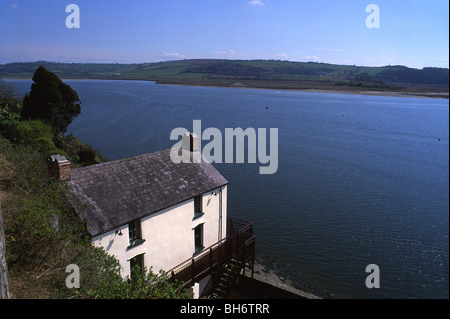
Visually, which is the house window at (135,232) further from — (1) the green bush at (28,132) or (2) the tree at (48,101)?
(2) the tree at (48,101)

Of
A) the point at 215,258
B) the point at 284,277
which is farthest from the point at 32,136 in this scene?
the point at 284,277

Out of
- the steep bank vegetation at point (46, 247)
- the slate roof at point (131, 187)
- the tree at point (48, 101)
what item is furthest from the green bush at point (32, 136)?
the slate roof at point (131, 187)

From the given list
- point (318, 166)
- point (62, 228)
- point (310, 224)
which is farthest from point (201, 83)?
point (62, 228)

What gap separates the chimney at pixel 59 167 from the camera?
41.8ft

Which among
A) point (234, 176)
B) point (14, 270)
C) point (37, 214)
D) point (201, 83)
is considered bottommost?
point (234, 176)

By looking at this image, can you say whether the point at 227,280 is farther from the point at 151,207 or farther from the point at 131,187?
the point at 131,187

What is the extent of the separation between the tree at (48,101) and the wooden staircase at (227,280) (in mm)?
21755

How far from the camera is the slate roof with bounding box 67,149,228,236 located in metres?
13.1

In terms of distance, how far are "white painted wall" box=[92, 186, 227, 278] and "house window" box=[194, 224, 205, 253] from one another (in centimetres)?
23

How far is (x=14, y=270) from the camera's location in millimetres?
8398

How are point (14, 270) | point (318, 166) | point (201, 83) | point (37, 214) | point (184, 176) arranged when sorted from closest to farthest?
point (14, 270) → point (37, 214) → point (184, 176) → point (318, 166) → point (201, 83)

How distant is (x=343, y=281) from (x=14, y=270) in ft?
63.1

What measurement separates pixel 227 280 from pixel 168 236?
14.3ft
